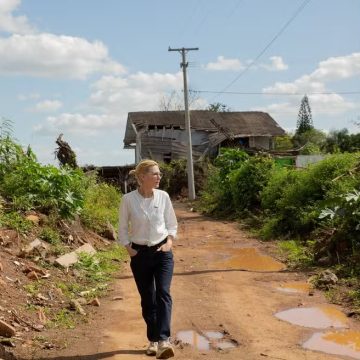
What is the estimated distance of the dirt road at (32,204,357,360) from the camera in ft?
17.3

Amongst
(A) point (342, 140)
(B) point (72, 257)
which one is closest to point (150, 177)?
(B) point (72, 257)

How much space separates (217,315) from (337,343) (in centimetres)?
161

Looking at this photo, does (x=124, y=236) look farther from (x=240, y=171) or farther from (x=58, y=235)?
(x=240, y=171)

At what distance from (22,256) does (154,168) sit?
13.6 feet

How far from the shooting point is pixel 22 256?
27.4 feet

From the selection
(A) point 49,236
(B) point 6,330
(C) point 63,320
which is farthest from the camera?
(A) point 49,236

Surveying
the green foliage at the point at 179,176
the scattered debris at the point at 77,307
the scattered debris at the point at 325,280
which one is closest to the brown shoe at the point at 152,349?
the scattered debris at the point at 77,307

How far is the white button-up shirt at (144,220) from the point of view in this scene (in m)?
5.11

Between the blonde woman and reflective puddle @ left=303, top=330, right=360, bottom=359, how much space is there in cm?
157

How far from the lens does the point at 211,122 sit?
39062mm

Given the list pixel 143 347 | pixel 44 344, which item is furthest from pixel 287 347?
pixel 44 344

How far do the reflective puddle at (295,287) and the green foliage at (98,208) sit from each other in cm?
541

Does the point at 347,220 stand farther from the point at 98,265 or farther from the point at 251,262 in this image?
the point at 98,265

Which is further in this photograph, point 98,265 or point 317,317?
point 98,265
